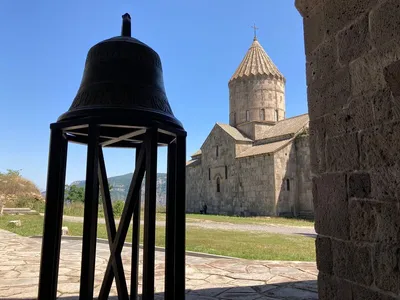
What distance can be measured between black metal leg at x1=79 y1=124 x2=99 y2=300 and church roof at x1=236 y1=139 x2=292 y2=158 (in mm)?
20907

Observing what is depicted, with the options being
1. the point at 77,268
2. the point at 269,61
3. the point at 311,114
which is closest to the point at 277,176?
the point at 269,61

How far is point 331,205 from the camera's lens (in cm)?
235

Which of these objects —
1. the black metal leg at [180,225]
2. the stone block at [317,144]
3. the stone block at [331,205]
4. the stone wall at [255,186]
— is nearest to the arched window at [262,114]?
the stone wall at [255,186]

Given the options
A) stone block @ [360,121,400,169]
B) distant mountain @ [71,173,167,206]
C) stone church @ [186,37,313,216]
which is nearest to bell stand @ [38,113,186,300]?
stone block @ [360,121,400,169]

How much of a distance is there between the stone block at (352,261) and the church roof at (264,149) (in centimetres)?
2026

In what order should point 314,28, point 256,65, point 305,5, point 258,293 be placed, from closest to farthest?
1. point 314,28
2. point 305,5
3. point 258,293
4. point 256,65

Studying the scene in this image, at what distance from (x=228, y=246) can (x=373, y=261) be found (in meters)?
6.19

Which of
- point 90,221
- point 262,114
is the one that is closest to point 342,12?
point 90,221

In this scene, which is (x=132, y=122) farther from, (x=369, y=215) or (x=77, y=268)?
(x=77, y=268)

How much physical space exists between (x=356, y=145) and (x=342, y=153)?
5.7 inches

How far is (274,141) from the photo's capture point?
24.6 m

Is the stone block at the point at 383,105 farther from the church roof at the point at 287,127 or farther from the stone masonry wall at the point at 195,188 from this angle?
the stone masonry wall at the point at 195,188

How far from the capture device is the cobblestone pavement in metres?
3.88

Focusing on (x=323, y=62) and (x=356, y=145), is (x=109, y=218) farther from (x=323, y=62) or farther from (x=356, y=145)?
(x=323, y=62)
